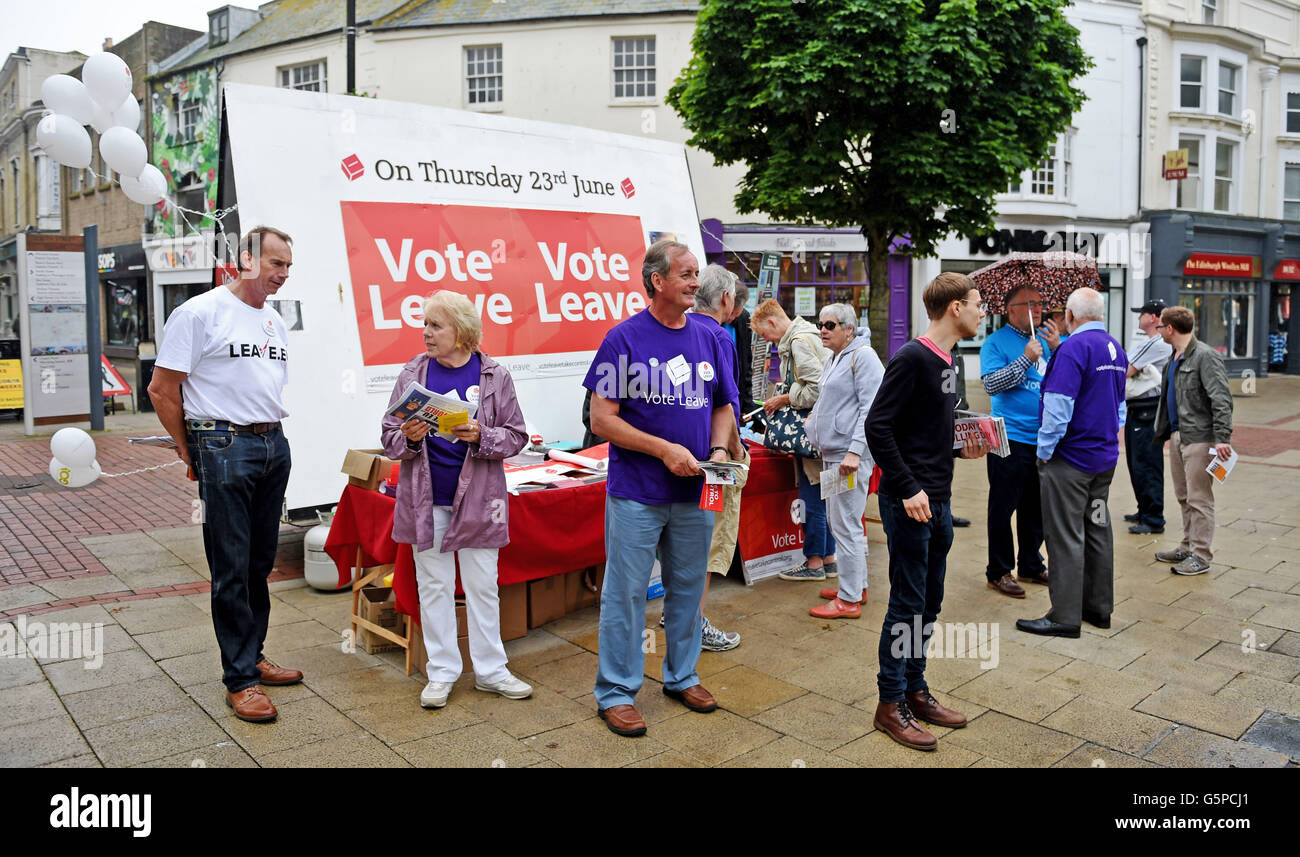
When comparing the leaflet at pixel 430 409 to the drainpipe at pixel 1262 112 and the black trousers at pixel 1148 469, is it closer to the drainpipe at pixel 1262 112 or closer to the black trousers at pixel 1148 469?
the black trousers at pixel 1148 469

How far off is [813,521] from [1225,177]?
92.6 feet

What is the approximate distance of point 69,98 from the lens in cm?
862

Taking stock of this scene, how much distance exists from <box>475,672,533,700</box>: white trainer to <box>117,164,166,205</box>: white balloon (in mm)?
6812

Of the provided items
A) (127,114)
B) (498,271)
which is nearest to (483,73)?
(127,114)

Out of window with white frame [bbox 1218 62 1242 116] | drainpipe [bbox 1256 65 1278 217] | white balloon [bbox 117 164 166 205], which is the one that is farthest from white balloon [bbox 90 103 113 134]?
drainpipe [bbox 1256 65 1278 217]

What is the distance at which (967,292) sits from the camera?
159 inches

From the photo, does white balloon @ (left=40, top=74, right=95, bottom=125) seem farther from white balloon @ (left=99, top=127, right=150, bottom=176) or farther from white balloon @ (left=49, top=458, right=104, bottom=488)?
white balloon @ (left=49, top=458, right=104, bottom=488)

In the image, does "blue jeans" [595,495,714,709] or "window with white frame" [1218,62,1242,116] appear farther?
"window with white frame" [1218,62,1242,116]

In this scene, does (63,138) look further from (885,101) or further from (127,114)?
(885,101)

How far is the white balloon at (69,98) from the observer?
853cm

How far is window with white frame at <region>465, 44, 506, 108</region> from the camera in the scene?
2130 centimetres
